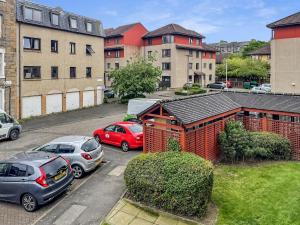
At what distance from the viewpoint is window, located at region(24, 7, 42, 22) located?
98.6 ft

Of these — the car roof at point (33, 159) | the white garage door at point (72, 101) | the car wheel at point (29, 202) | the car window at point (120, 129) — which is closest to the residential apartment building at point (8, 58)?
the white garage door at point (72, 101)

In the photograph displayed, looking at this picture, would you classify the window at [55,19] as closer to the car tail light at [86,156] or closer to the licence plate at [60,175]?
the car tail light at [86,156]

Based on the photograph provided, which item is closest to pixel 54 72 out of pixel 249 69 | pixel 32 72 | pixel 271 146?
pixel 32 72

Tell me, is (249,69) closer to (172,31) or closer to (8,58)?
(172,31)

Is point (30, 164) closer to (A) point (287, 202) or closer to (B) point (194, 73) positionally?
(A) point (287, 202)

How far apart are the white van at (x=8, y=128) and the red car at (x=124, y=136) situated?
6.61 m

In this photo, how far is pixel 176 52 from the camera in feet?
184

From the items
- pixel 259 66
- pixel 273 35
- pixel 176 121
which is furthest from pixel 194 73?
pixel 176 121

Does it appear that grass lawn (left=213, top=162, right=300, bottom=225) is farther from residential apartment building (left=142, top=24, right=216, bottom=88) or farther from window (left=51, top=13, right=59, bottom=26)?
residential apartment building (left=142, top=24, right=216, bottom=88)

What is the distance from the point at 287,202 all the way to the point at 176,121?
5.41 meters

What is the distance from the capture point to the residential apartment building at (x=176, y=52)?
56406 mm

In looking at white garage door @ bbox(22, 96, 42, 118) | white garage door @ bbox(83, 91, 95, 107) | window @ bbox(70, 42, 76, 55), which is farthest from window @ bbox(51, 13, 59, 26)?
white garage door @ bbox(83, 91, 95, 107)

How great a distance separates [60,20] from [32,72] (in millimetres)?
7088

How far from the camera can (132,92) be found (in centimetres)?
4031
